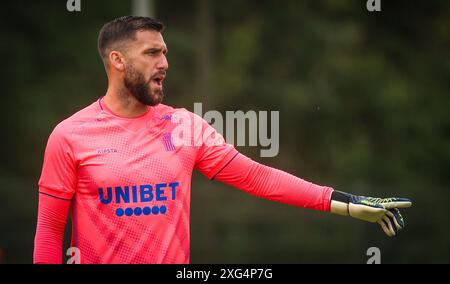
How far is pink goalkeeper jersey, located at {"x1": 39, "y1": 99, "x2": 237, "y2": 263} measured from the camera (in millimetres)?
4496

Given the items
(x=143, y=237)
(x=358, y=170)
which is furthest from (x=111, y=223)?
(x=358, y=170)

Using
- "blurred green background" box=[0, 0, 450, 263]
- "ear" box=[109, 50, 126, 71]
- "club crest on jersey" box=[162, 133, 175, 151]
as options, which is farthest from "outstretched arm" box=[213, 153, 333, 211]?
"blurred green background" box=[0, 0, 450, 263]

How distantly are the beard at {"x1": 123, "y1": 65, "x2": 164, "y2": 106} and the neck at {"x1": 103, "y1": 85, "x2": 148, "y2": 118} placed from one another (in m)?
0.04

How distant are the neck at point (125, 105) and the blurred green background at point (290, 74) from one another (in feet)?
44.2

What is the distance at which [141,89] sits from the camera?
4.70 meters

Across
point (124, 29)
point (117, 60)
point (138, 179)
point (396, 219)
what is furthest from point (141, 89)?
point (396, 219)

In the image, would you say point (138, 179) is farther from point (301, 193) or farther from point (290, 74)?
point (290, 74)

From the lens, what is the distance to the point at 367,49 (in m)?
21.6

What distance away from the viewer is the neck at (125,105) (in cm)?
475

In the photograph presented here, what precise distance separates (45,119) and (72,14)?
103 inches

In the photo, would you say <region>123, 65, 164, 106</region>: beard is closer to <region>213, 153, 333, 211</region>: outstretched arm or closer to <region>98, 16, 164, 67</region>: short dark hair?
<region>98, 16, 164, 67</region>: short dark hair

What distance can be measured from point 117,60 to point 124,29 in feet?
0.59

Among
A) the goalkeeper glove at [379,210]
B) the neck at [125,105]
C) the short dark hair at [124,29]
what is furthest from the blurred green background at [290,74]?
the goalkeeper glove at [379,210]

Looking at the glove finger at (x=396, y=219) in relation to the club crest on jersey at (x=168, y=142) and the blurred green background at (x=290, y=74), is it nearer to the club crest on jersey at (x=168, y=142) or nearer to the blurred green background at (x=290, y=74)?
the club crest on jersey at (x=168, y=142)
